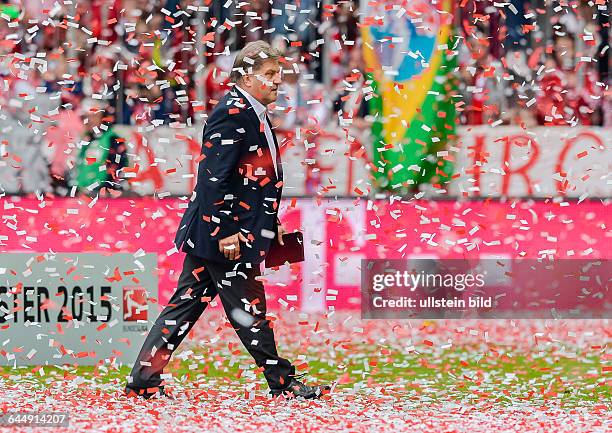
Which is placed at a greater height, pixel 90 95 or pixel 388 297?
pixel 90 95

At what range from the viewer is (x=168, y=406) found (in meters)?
6.59

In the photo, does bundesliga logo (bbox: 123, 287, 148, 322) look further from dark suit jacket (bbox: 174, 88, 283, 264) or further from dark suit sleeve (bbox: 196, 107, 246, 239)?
dark suit sleeve (bbox: 196, 107, 246, 239)

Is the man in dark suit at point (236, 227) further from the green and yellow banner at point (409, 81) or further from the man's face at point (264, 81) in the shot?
the green and yellow banner at point (409, 81)

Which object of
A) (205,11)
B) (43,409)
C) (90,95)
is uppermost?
(205,11)

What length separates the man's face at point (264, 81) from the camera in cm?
657

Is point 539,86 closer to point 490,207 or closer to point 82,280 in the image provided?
point 490,207

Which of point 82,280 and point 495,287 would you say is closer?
point 82,280

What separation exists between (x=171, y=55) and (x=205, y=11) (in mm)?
437

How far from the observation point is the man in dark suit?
6453mm

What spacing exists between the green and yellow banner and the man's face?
396cm

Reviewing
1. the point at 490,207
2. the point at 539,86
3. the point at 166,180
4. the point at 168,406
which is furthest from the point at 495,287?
the point at 168,406

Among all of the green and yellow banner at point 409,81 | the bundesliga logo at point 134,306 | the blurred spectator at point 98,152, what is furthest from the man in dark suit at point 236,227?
the blurred spectator at point 98,152

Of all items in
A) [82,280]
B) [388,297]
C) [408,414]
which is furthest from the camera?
[388,297]

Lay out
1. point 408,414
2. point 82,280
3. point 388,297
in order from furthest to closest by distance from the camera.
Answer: point 388,297 → point 82,280 → point 408,414
